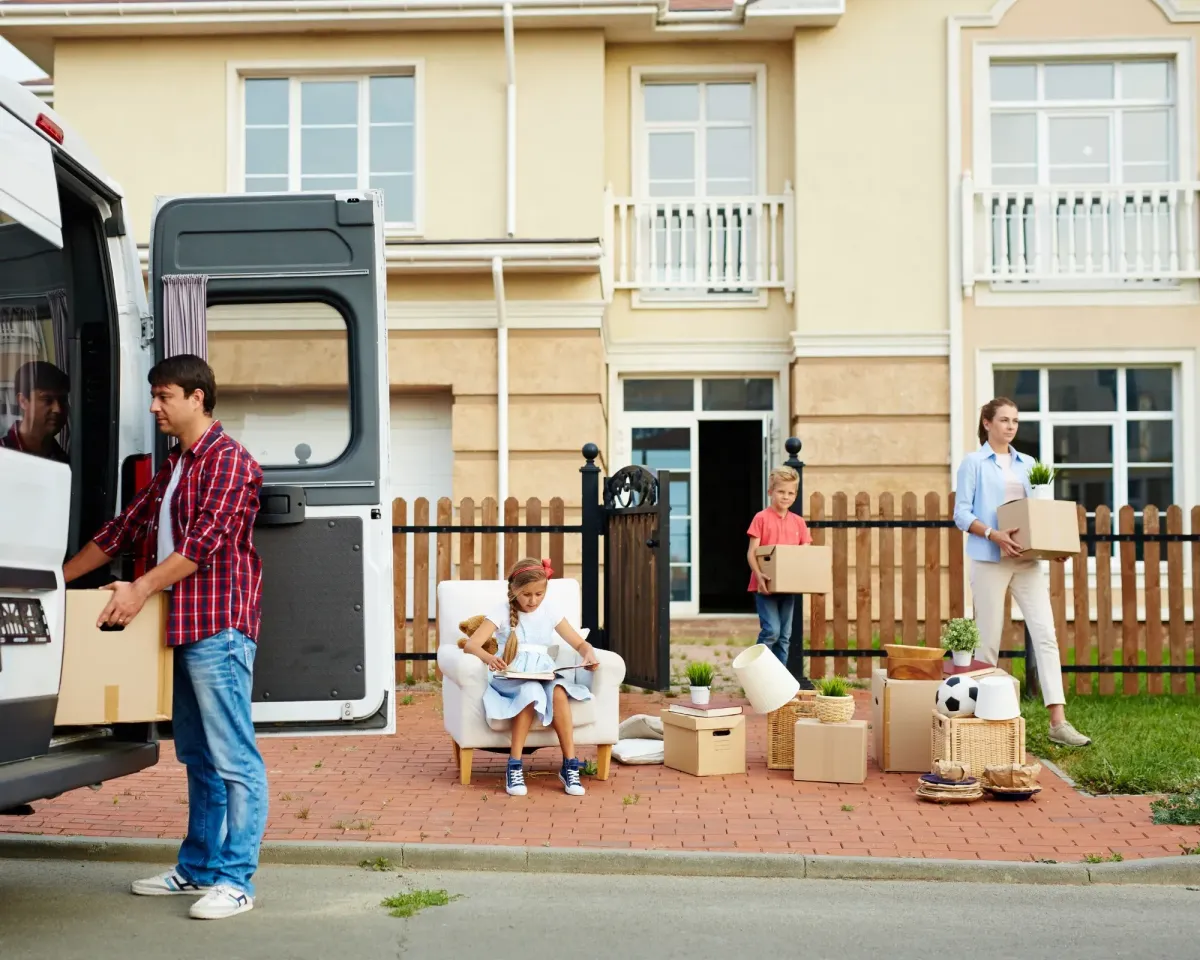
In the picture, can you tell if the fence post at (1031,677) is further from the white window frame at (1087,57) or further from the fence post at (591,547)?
the white window frame at (1087,57)

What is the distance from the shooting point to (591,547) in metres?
11.0

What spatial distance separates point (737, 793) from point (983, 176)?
9.71 meters

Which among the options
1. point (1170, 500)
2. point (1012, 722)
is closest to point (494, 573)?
point (1012, 722)

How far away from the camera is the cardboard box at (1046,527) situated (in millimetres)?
8422

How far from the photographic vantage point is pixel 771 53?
1584 centimetres

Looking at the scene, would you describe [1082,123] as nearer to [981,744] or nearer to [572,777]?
[981,744]

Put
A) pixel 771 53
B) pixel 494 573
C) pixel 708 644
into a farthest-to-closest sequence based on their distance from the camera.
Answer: pixel 771 53 < pixel 708 644 < pixel 494 573

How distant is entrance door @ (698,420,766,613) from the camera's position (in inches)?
707

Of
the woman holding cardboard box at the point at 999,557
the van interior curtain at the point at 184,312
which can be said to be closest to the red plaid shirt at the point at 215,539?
the van interior curtain at the point at 184,312

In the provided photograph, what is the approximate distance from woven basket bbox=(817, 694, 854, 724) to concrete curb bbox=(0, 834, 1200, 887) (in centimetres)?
173

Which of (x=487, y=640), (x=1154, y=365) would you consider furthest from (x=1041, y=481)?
(x=1154, y=365)

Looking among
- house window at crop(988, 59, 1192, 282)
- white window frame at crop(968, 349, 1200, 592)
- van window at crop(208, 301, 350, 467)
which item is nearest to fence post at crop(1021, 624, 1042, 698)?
white window frame at crop(968, 349, 1200, 592)

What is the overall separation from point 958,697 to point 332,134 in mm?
10334

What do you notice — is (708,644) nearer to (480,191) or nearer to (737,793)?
(480,191)
